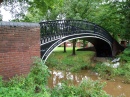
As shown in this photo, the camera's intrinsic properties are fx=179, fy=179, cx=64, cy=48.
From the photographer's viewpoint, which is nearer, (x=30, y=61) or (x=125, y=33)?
(x=30, y=61)

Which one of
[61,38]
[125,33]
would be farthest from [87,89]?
[125,33]

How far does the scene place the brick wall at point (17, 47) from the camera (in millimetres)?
5777

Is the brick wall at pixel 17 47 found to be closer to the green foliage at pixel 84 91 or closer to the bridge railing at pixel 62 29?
the green foliage at pixel 84 91

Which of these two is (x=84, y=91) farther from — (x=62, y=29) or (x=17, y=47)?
(x=62, y=29)

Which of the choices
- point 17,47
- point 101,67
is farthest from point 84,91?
point 101,67

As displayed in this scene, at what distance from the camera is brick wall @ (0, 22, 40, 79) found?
19.0 ft

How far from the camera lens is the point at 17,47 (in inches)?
241

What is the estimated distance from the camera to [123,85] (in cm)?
1065

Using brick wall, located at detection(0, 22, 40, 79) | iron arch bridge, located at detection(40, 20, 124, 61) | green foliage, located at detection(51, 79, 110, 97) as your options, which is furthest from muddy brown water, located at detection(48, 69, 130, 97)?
brick wall, located at detection(0, 22, 40, 79)

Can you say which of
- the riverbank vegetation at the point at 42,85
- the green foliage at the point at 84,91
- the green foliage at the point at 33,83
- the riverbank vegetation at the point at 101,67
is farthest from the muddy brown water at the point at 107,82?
the green foliage at the point at 33,83

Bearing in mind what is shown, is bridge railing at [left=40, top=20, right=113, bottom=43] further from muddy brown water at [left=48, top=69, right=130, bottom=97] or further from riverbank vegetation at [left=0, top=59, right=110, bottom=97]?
muddy brown water at [left=48, top=69, right=130, bottom=97]

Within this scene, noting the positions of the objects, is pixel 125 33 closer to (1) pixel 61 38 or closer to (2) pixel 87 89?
(1) pixel 61 38

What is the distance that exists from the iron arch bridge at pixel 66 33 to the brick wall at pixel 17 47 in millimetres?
1606

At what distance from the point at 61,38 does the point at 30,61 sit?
3.94 m
